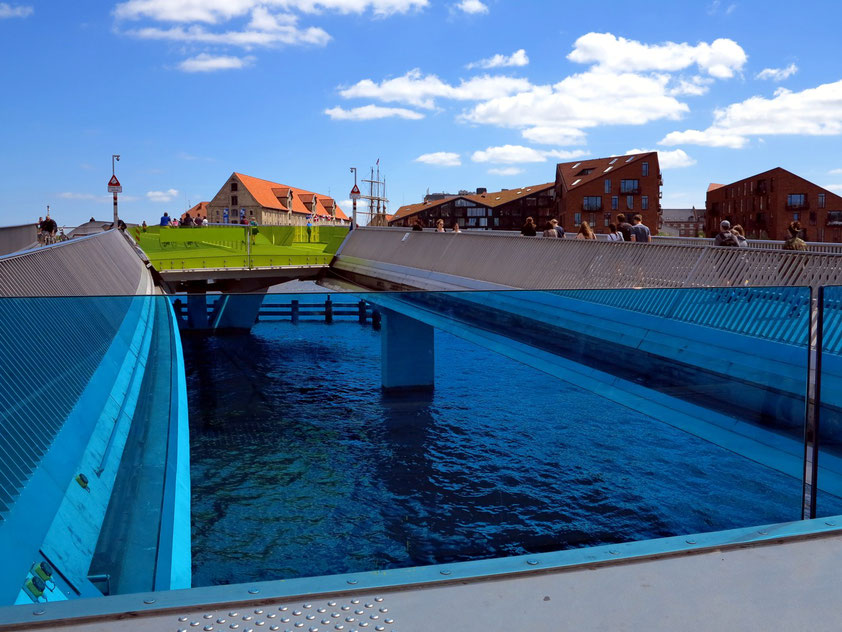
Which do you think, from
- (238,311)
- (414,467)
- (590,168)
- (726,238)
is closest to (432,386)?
(414,467)

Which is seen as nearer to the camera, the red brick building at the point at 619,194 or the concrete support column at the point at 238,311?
the concrete support column at the point at 238,311

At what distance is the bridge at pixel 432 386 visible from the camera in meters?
2.59

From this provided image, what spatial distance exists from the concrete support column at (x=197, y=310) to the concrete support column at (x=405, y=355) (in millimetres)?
995

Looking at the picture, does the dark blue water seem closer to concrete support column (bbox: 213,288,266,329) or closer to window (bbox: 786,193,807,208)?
concrete support column (bbox: 213,288,266,329)

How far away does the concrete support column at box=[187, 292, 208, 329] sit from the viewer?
4.24 meters

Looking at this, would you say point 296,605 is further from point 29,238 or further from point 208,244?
point 208,244

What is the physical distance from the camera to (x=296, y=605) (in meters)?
2.62

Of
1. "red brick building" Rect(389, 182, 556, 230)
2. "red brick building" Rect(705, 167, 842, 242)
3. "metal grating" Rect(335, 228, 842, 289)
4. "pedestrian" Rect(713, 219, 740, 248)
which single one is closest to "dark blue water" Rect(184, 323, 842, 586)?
"metal grating" Rect(335, 228, 842, 289)

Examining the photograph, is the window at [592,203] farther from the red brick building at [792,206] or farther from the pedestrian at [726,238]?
the pedestrian at [726,238]

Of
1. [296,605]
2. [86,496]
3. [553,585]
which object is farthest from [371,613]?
[86,496]

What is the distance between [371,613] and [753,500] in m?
3.09

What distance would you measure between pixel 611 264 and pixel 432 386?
14821 millimetres

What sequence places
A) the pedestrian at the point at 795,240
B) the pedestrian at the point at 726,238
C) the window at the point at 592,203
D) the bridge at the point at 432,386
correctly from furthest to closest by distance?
the window at the point at 592,203, the pedestrian at the point at 726,238, the pedestrian at the point at 795,240, the bridge at the point at 432,386

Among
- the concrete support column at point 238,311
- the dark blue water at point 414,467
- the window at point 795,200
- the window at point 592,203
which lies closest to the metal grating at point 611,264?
the dark blue water at point 414,467
